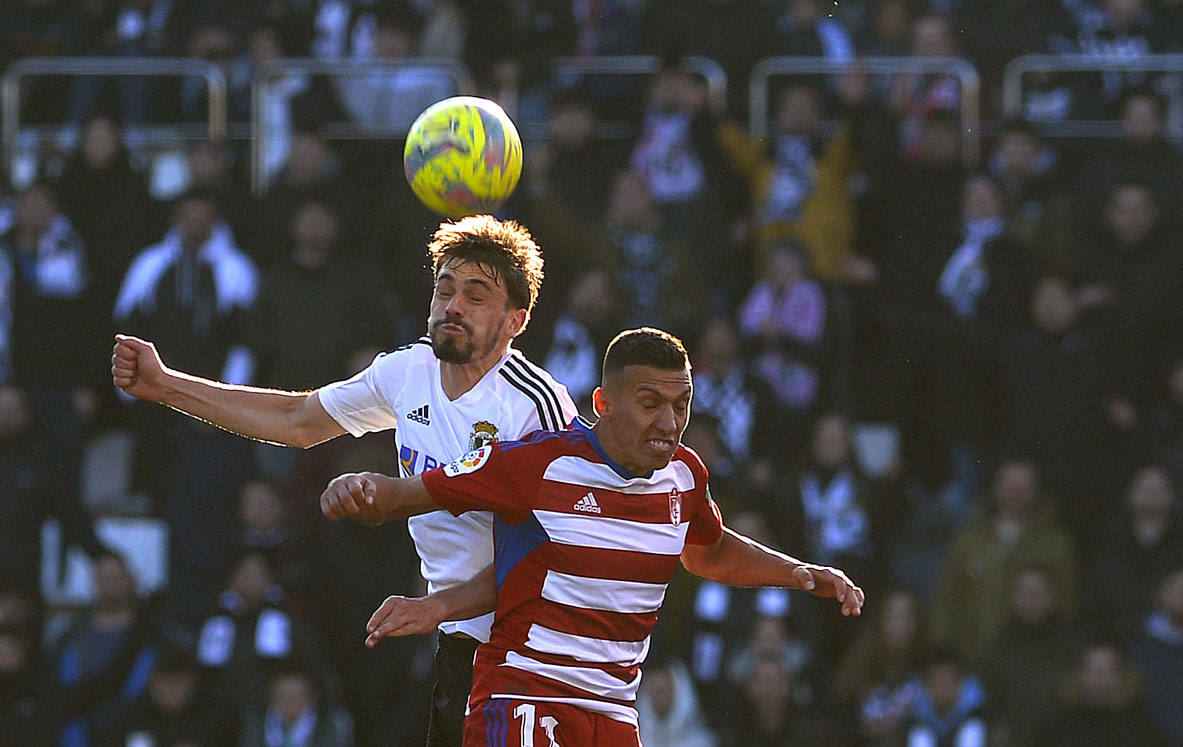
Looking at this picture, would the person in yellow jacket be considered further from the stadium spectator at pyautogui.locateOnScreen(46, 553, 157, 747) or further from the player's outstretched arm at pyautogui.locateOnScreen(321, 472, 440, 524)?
the player's outstretched arm at pyautogui.locateOnScreen(321, 472, 440, 524)

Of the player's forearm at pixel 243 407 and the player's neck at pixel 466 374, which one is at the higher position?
the player's neck at pixel 466 374

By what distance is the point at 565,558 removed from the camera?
5.48 metres

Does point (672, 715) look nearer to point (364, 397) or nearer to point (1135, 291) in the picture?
point (1135, 291)

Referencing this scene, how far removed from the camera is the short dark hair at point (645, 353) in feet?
18.0

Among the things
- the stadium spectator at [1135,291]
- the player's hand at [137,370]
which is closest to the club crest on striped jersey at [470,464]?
the player's hand at [137,370]

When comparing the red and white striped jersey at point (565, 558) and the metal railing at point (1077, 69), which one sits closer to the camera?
the red and white striped jersey at point (565, 558)

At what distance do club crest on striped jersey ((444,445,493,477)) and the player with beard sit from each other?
306mm

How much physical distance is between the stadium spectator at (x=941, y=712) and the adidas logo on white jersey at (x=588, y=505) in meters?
5.30

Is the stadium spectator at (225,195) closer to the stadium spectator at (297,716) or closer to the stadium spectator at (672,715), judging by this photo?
the stadium spectator at (297,716)

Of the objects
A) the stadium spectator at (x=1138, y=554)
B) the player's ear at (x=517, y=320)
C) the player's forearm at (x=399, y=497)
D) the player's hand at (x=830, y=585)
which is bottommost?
the stadium spectator at (x=1138, y=554)

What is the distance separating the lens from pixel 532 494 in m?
5.50

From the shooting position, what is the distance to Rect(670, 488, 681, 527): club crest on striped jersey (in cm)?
565

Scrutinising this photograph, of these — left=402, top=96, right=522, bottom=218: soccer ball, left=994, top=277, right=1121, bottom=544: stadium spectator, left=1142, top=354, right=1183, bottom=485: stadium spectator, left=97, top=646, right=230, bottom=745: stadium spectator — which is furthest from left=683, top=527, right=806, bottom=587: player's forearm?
left=1142, top=354, right=1183, bottom=485: stadium spectator

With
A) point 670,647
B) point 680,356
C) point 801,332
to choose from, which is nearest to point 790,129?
point 801,332
